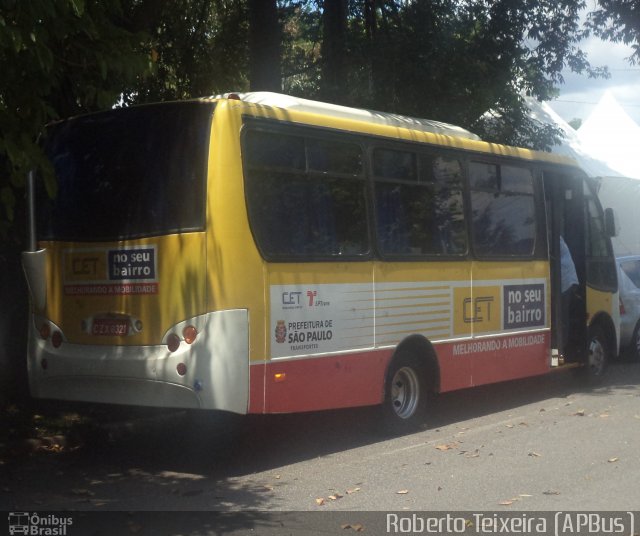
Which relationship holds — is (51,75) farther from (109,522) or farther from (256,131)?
(109,522)

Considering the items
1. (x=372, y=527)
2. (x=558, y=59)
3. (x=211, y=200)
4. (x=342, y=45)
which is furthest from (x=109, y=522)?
(x=558, y=59)

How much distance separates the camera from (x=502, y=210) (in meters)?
12.2

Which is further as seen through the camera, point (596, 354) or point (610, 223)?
point (596, 354)

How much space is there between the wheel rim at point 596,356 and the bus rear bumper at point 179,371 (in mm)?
6716

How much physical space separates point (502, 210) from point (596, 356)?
3019mm

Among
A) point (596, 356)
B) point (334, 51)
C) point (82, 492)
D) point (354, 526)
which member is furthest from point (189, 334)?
point (334, 51)

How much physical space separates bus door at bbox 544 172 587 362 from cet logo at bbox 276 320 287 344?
521 cm

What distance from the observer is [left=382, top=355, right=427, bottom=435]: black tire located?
10.3 meters

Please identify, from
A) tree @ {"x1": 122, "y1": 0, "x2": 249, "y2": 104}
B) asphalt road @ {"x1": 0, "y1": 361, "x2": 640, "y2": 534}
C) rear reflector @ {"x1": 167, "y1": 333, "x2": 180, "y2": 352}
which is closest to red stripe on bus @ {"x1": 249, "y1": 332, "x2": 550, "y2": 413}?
asphalt road @ {"x1": 0, "y1": 361, "x2": 640, "y2": 534}

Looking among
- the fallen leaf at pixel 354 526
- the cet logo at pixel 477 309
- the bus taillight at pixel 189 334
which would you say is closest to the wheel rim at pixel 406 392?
the cet logo at pixel 477 309

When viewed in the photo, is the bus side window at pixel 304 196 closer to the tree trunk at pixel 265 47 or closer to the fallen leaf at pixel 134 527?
the fallen leaf at pixel 134 527

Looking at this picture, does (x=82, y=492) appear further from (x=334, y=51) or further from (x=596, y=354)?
(x=334, y=51)

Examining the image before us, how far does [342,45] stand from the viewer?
53.2 feet

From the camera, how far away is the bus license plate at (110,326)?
882cm
